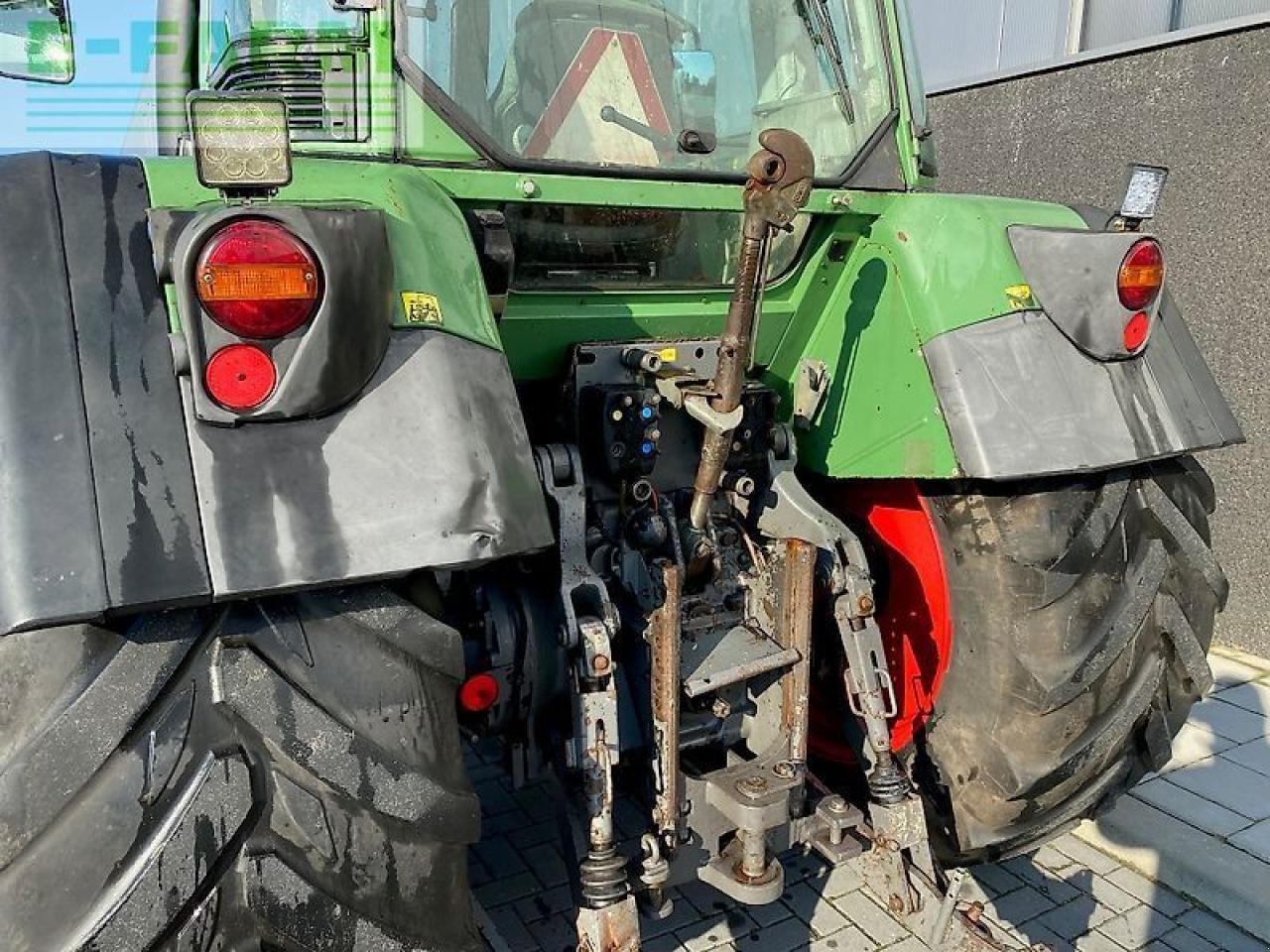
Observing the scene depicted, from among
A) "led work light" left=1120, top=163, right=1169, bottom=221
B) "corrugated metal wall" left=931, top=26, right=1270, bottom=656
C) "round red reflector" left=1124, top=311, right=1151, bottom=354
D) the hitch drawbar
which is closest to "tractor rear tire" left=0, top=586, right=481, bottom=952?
the hitch drawbar

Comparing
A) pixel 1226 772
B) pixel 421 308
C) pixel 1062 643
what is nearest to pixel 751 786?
pixel 1062 643

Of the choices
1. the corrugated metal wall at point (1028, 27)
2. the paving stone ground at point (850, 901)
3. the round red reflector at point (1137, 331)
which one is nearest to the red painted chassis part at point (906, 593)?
the paving stone ground at point (850, 901)

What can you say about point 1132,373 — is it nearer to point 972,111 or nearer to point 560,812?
point 560,812

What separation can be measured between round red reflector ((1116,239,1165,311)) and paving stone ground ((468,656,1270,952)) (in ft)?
4.52

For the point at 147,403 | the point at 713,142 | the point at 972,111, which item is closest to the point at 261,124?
the point at 147,403

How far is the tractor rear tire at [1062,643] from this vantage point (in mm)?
2129

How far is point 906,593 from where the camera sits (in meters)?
2.54

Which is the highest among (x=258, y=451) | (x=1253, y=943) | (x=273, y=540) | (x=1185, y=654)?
(x=258, y=451)

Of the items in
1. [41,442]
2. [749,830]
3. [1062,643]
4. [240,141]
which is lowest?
[749,830]

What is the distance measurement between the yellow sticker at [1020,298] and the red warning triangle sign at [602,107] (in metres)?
0.81

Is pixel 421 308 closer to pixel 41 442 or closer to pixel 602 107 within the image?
pixel 41 442

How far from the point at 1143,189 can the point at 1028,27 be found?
13.6 feet

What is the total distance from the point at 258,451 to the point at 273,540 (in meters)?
0.13

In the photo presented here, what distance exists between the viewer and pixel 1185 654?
89.7 inches
